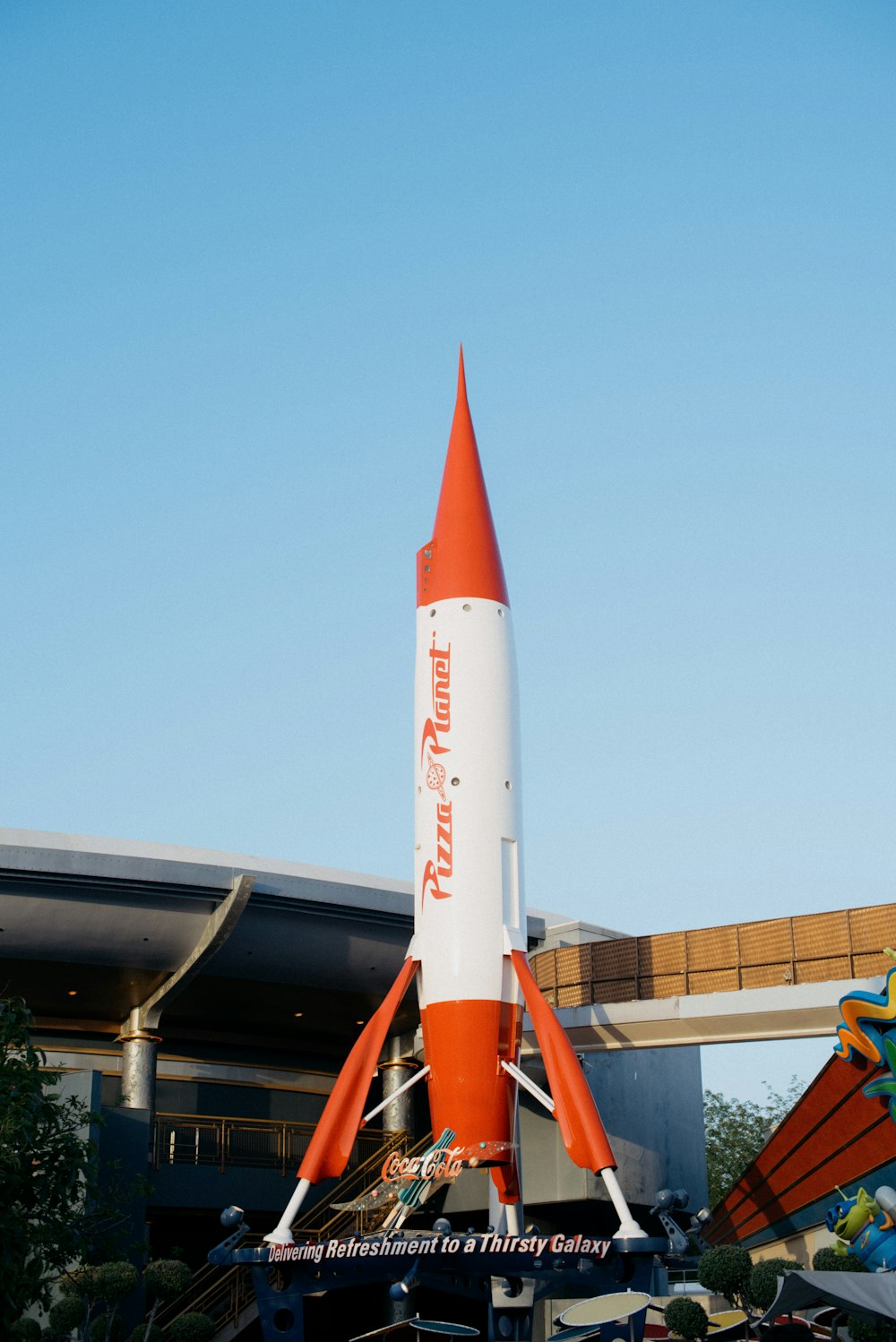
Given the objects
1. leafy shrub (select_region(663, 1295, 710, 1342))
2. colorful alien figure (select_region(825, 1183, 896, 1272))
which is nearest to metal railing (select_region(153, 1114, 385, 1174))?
leafy shrub (select_region(663, 1295, 710, 1342))

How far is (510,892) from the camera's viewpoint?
23.0m

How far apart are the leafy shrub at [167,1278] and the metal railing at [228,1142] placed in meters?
4.88

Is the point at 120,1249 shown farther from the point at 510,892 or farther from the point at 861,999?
the point at 861,999

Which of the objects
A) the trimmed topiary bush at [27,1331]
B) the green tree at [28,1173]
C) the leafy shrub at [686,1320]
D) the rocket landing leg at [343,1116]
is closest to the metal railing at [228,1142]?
the trimmed topiary bush at [27,1331]

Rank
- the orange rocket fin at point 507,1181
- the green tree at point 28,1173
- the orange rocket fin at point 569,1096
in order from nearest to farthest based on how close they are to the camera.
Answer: the green tree at point 28,1173, the orange rocket fin at point 569,1096, the orange rocket fin at point 507,1181

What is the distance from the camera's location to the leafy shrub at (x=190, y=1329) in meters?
24.2

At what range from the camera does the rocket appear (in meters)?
21.7

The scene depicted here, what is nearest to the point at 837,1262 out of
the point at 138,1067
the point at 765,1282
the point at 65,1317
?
the point at 765,1282

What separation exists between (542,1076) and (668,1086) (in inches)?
216

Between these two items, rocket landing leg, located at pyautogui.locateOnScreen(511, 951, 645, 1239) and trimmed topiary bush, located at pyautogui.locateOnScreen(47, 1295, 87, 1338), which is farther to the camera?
Result: trimmed topiary bush, located at pyautogui.locateOnScreen(47, 1295, 87, 1338)

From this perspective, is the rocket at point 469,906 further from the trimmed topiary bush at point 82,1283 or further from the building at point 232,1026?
the building at point 232,1026

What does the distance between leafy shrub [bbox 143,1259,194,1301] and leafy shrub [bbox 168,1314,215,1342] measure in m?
0.65

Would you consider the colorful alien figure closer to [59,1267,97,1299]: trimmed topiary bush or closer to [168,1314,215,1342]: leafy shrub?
[168,1314,215,1342]: leafy shrub

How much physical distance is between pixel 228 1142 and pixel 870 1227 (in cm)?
1434
